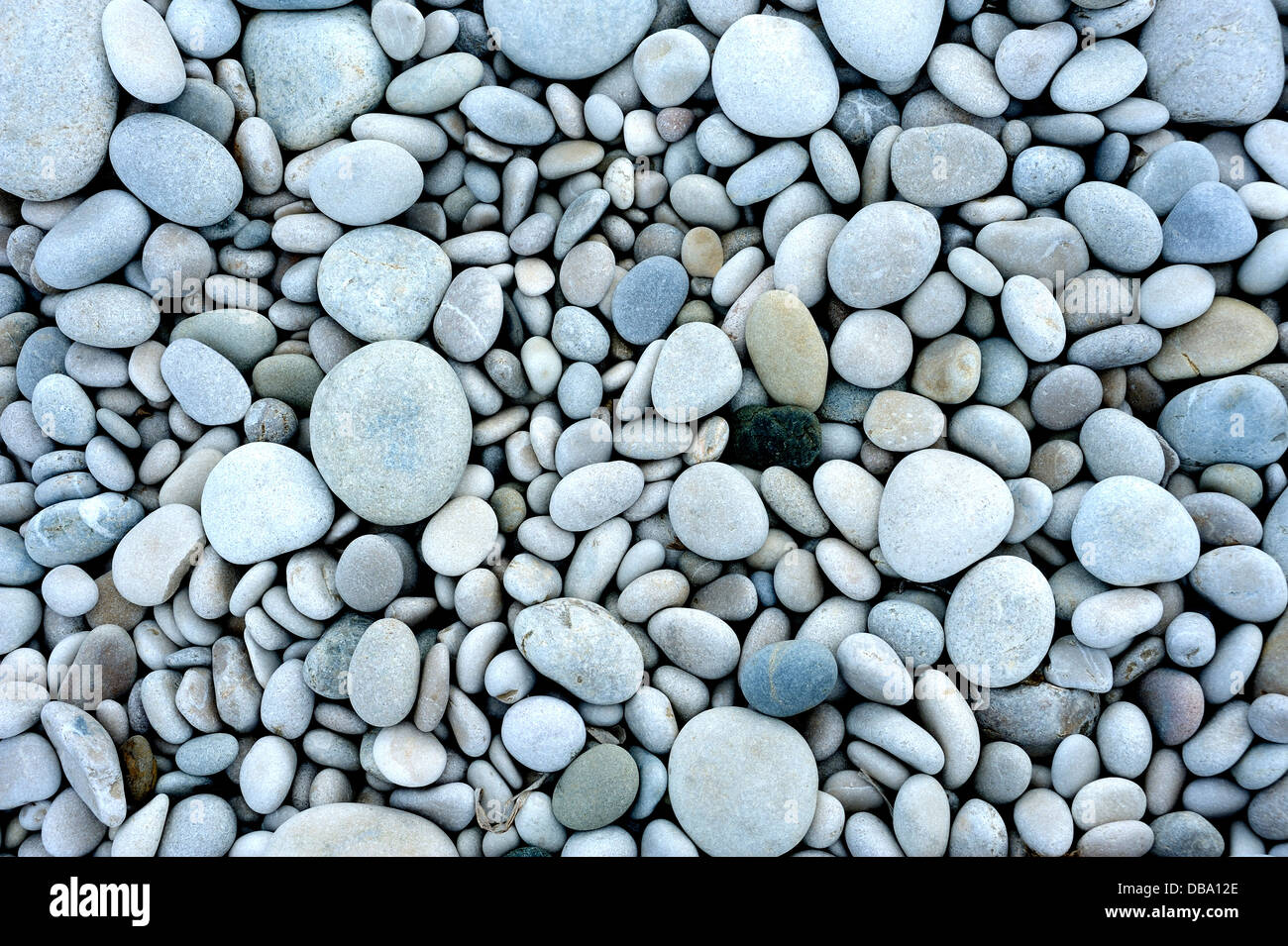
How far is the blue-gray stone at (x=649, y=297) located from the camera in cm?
193

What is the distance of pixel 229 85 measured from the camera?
76.9 inches

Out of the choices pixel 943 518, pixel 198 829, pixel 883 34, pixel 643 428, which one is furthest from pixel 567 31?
pixel 198 829

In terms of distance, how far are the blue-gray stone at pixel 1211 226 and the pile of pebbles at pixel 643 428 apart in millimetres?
12

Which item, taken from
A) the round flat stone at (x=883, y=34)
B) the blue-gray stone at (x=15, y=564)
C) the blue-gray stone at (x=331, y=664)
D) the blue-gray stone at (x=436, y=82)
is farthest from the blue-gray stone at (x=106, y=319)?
the round flat stone at (x=883, y=34)

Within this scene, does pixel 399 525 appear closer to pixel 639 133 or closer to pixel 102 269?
pixel 102 269

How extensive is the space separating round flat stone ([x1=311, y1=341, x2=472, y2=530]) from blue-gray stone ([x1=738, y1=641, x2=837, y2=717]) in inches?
32.7

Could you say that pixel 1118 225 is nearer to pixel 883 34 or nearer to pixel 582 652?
pixel 883 34

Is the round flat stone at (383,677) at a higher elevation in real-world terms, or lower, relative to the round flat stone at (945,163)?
lower

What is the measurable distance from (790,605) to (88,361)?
1.78m

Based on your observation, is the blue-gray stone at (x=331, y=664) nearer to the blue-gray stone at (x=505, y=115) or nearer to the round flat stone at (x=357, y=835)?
the round flat stone at (x=357, y=835)

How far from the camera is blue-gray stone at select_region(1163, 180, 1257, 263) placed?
1.81 meters

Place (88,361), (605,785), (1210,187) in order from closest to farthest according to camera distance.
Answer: (605,785) → (1210,187) → (88,361)

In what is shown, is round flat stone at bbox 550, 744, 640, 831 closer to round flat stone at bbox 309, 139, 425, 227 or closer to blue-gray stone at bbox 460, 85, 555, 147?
round flat stone at bbox 309, 139, 425, 227

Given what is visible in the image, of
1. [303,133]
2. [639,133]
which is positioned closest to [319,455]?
[303,133]
